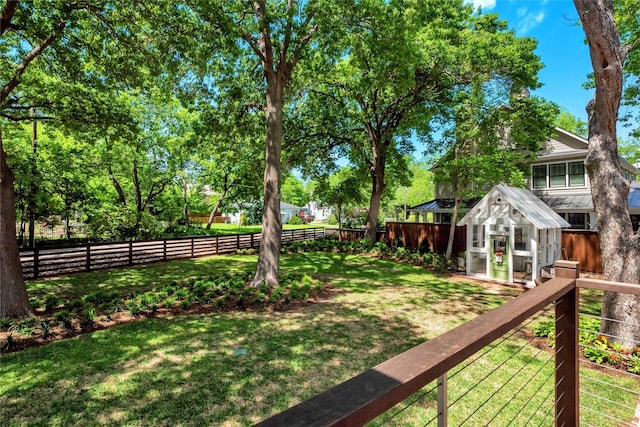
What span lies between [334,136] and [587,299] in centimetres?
1223

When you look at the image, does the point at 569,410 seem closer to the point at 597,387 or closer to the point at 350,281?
the point at 597,387

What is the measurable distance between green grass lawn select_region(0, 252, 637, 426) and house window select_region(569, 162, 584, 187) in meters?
10.6

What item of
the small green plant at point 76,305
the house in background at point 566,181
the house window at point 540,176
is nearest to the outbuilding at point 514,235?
the house in background at point 566,181

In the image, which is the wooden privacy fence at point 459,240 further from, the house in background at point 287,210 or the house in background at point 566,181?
the house in background at point 287,210

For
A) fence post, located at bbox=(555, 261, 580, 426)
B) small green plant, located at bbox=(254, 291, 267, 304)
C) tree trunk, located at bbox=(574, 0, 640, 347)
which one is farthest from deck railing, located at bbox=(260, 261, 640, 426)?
small green plant, located at bbox=(254, 291, 267, 304)

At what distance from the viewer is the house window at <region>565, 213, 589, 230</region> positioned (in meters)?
15.0

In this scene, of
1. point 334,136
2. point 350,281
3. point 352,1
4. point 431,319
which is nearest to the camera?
point 431,319

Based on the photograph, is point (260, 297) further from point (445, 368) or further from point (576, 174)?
point (576, 174)

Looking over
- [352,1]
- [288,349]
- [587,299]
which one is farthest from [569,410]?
[352,1]

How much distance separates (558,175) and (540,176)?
2.56 feet

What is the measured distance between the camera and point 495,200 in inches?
423

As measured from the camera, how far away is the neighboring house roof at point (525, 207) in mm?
9680

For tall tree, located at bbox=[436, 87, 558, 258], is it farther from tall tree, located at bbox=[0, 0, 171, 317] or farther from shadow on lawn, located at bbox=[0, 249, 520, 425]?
tall tree, located at bbox=[0, 0, 171, 317]

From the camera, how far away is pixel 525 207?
995cm
